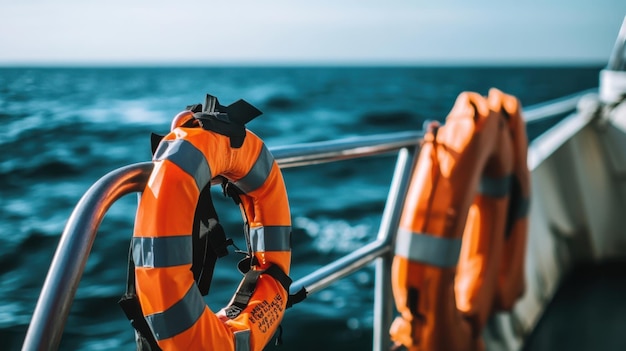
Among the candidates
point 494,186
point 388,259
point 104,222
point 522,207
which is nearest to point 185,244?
point 388,259

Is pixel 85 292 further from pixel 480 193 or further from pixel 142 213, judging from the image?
pixel 142 213

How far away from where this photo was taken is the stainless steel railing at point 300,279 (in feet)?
2.46

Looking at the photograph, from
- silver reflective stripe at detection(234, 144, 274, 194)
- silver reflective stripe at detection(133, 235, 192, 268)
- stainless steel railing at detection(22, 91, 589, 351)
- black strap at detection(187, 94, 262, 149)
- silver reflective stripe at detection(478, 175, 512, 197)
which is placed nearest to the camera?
stainless steel railing at detection(22, 91, 589, 351)

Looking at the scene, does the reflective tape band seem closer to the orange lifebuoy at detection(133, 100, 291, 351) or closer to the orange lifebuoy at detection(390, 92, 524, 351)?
the orange lifebuoy at detection(390, 92, 524, 351)

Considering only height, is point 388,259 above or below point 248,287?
below

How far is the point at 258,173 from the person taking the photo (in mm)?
1177

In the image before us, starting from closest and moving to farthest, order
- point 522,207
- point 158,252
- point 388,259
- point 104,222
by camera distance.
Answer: point 158,252
point 388,259
point 522,207
point 104,222

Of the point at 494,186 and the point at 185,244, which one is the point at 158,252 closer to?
the point at 185,244

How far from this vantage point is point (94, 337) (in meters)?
2.84

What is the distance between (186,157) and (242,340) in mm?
342

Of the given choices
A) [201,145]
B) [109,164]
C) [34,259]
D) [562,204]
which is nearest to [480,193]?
[562,204]

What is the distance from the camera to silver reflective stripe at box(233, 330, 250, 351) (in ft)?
3.46

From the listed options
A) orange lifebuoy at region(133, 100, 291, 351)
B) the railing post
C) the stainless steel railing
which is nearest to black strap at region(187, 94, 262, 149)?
orange lifebuoy at region(133, 100, 291, 351)

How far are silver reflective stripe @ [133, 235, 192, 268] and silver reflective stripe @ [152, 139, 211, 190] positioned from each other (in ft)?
0.35
